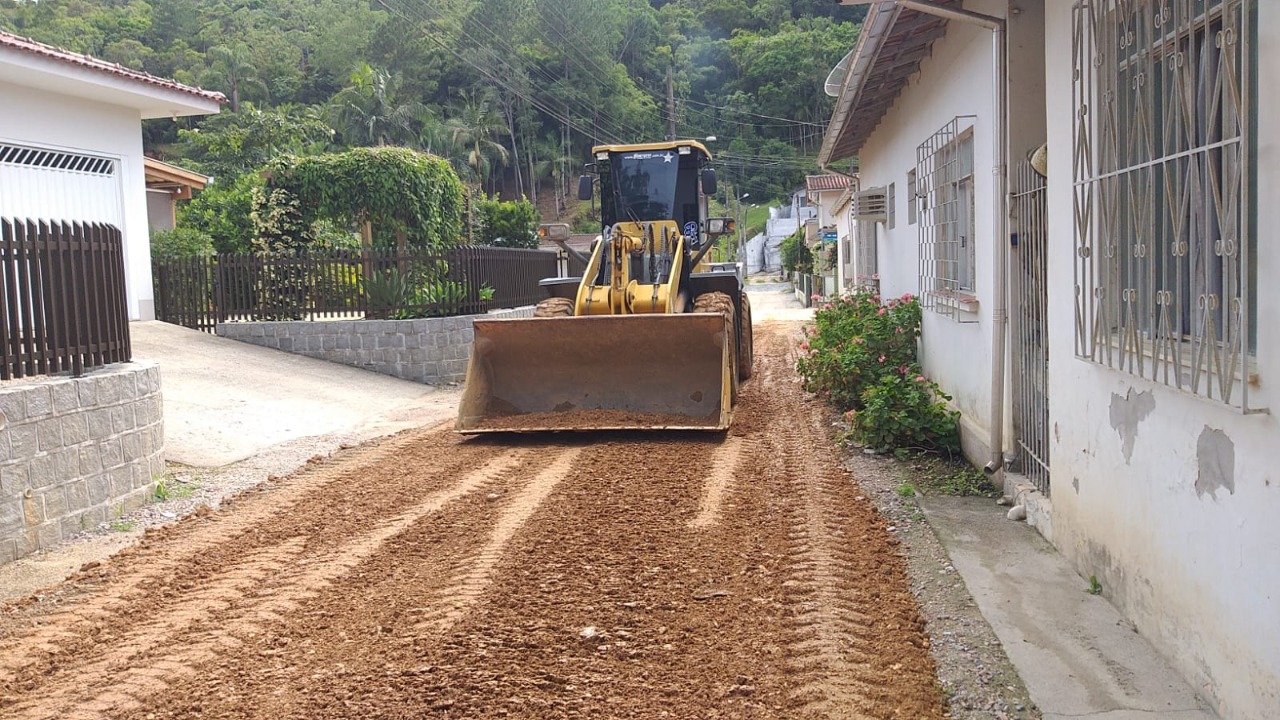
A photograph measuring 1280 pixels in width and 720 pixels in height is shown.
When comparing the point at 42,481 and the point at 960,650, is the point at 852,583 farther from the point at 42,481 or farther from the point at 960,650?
the point at 42,481

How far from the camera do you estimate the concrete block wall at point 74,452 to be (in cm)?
604

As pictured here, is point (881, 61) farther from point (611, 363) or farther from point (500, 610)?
point (500, 610)

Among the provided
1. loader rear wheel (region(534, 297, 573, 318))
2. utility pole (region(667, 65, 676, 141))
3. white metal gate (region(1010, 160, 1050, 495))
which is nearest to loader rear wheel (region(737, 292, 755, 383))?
loader rear wheel (region(534, 297, 573, 318))

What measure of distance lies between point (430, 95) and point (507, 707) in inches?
2734

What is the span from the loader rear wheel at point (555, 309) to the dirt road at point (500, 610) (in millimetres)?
3627

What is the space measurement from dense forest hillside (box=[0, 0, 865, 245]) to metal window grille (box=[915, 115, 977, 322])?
4634 centimetres

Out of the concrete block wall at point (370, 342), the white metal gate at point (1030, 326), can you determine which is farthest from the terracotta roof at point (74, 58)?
the white metal gate at point (1030, 326)

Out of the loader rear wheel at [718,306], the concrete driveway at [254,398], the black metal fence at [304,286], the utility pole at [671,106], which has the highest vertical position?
the utility pole at [671,106]

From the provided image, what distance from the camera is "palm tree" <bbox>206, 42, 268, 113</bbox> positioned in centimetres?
5725

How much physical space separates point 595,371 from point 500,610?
5234 mm

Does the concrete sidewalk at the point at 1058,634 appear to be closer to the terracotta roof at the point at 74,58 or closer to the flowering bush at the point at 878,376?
the flowering bush at the point at 878,376

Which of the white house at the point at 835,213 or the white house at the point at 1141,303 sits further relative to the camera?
the white house at the point at 835,213

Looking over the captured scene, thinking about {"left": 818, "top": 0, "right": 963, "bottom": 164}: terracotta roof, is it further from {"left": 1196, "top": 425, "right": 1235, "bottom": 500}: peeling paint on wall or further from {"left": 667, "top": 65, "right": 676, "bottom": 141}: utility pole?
{"left": 667, "top": 65, "right": 676, "bottom": 141}: utility pole

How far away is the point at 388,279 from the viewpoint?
51.6 ft
